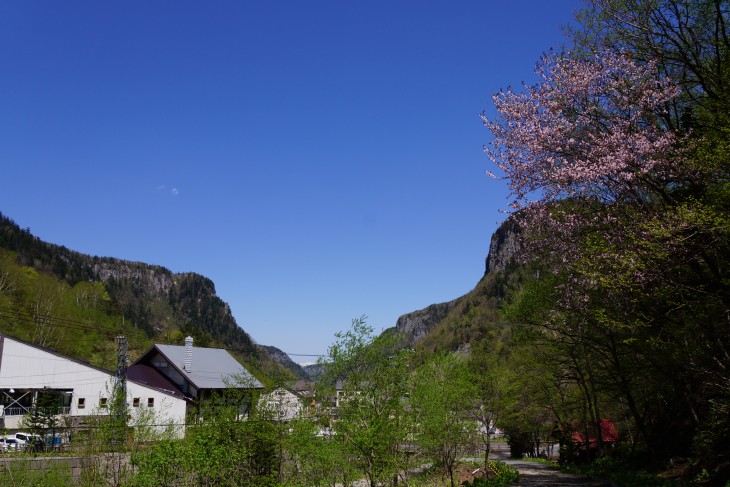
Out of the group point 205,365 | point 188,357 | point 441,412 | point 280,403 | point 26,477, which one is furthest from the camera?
point 205,365

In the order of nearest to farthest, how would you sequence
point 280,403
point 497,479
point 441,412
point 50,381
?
point 280,403 < point 441,412 < point 497,479 < point 50,381

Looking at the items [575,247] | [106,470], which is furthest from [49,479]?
[575,247]

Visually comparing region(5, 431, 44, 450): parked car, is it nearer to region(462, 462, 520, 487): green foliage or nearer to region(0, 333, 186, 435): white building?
region(0, 333, 186, 435): white building

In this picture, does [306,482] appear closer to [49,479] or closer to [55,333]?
[49,479]

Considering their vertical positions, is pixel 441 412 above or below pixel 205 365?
below

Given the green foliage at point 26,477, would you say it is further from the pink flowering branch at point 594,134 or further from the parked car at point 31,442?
the pink flowering branch at point 594,134

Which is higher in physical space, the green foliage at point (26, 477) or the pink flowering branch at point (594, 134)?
the pink flowering branch at point (594, 134)

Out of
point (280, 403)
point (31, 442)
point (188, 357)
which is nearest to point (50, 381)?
point (188, 357)

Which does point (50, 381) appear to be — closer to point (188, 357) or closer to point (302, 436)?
point (188, 357)

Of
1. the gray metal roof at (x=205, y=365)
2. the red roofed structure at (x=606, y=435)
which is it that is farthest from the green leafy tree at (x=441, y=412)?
the gray metal roof at (x=205, y=365)

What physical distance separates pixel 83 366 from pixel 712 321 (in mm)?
41029

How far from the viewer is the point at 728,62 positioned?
1164cm

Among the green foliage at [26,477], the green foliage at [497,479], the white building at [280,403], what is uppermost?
the white building at [280,403]

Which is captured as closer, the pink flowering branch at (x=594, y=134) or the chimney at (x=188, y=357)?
the pink flowering branch at (x=594, y=134)
